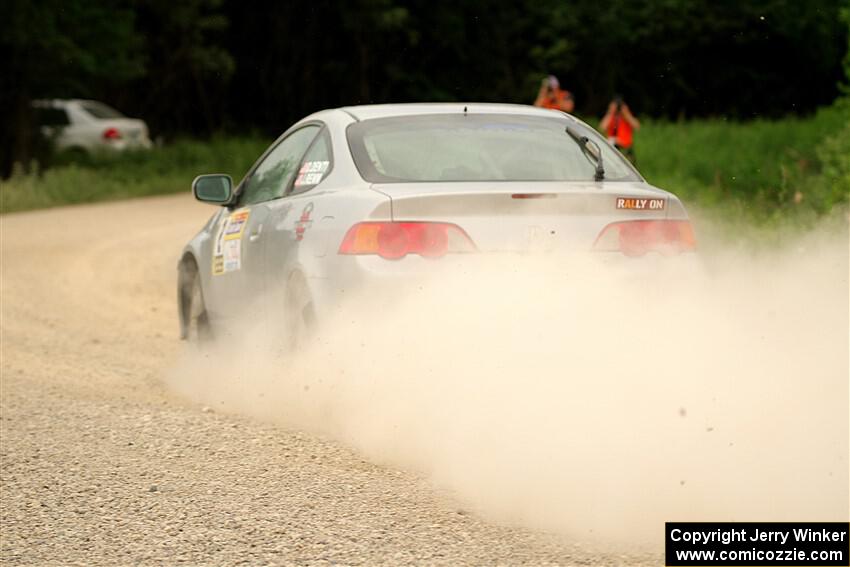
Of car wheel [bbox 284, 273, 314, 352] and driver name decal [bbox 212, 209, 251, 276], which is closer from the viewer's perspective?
car wheel [bbox 284, 273, 314, 352]

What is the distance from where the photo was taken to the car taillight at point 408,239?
275 inches

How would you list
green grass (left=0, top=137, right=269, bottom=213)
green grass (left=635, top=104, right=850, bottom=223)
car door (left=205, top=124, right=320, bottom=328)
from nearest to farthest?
car door (left=205, top=124, right=320, bottom=328)
green grass (left=635, top=104, right=850, bottom=223)
green grass (left=0, top=137, right=269, bottom=213)

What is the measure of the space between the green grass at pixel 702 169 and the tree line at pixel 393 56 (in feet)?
6.43

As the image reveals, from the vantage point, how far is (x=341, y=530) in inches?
217

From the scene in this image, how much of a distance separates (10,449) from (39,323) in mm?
5099

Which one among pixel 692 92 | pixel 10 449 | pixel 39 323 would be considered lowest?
pixel 692 92

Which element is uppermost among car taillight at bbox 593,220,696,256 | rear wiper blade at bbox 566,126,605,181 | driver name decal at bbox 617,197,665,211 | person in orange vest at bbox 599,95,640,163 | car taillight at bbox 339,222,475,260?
rear wiper blade at bbox 566,126,605,181

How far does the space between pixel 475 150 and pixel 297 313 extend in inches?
46.6

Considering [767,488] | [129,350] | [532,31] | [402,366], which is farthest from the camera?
[532,31]

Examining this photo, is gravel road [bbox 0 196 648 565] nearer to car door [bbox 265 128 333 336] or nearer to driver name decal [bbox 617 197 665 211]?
car door [bbox 265 128 333 336]

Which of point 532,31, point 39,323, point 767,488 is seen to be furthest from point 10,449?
point 532,31

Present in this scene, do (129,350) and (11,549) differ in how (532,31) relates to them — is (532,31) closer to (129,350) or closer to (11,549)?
(129,350)

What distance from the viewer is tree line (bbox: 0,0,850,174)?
101 ft

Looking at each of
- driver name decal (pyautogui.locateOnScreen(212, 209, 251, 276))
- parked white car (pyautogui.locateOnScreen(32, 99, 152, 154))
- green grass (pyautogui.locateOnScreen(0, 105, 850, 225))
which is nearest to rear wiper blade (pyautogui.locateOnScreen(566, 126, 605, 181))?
driver name decal (pyautogui.locateOnScreen(212, 209, 251, 276))
